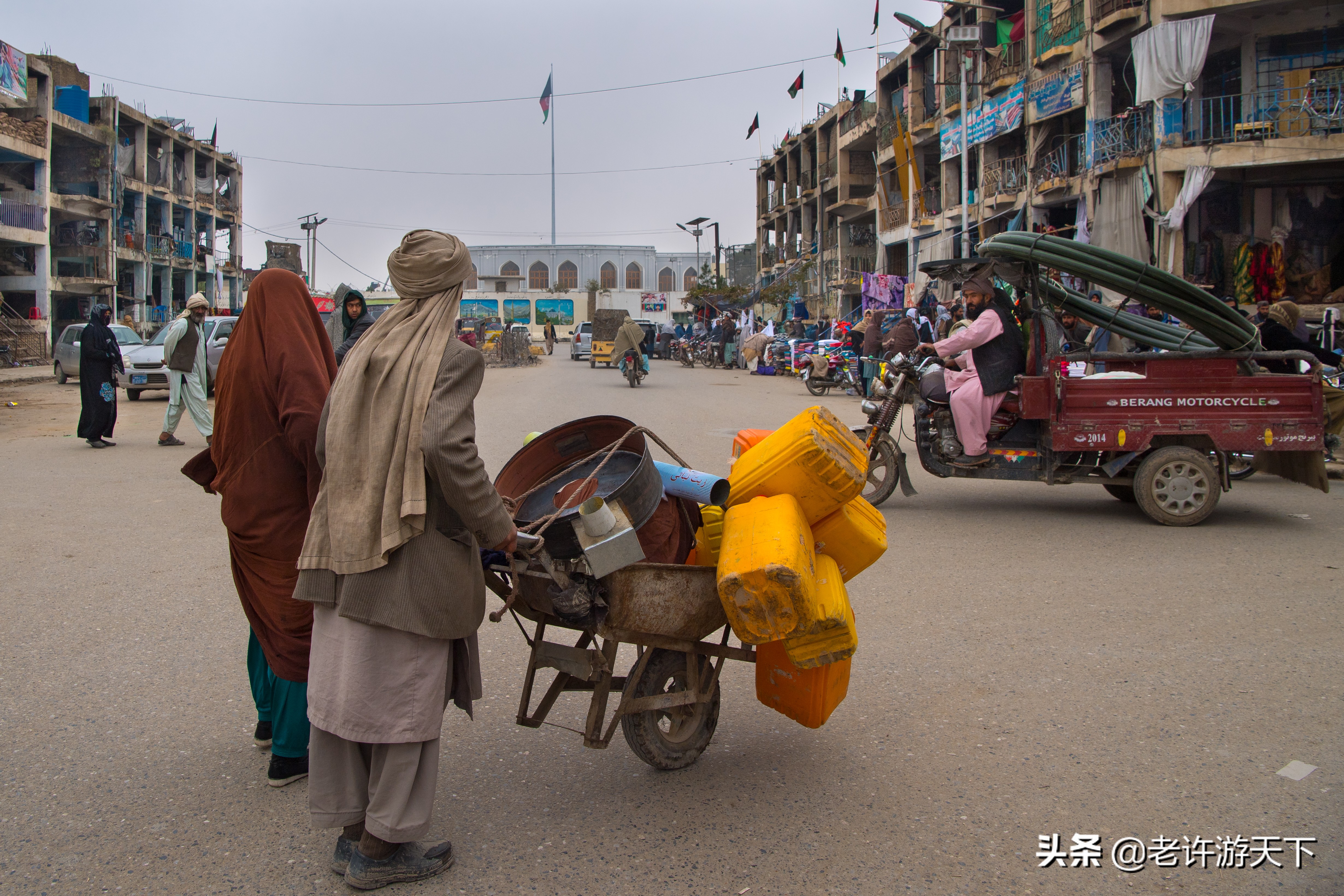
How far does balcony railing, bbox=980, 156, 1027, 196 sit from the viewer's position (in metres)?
24.3

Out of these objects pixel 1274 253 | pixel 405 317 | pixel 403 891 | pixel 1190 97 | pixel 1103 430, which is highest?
pixel 1190 97

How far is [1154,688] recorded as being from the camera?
3.91 m

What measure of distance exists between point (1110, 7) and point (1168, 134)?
11.1 ft

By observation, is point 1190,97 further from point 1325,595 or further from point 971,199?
point 1325,595

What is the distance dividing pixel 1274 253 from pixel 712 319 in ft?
102

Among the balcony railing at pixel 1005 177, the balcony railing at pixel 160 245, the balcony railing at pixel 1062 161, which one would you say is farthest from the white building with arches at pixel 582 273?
the balcony railing at pixel 1062 161

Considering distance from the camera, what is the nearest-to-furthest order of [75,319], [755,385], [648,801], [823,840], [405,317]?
[405,317]
[823,840]
[648,801]
[755,385]
[75,319]

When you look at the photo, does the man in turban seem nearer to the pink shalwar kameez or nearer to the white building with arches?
the pink shalwar kameez

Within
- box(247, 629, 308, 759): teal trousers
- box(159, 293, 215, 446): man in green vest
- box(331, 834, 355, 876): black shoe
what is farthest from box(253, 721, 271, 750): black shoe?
box(159, 293, 215, 446): man in green vest

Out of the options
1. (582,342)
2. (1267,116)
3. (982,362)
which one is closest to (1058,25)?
(1267,116)

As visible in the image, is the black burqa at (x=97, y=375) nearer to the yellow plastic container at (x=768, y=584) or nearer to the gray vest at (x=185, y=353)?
the gray vest at (x=185, y=353)

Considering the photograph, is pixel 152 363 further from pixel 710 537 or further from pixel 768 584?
pixel 768 584

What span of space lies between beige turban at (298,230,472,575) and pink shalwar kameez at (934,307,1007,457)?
5.41 meters

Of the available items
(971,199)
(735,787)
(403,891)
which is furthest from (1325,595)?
(971,199)
